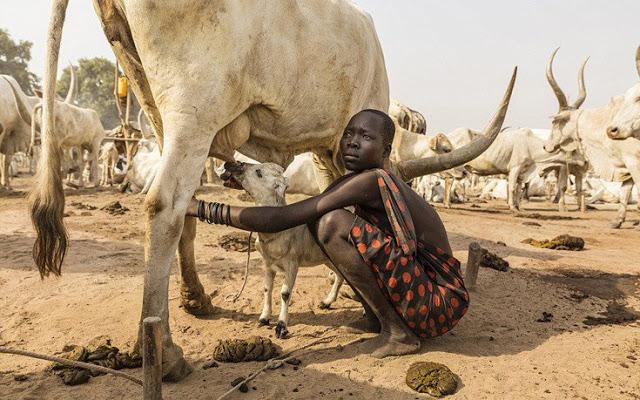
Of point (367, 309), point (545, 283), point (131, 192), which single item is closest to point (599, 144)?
point (545, 283)

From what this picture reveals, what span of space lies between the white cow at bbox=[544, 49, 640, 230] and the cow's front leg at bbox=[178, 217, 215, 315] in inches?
272

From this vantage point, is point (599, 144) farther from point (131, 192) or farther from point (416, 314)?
point (131, 192)

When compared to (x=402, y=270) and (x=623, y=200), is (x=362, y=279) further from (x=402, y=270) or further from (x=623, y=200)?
(x=623, y=200)

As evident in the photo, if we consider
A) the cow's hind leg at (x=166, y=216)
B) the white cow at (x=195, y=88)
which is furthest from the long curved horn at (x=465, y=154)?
the cow's hind leg at (x=166, y=216)

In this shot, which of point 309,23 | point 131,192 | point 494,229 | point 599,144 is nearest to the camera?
point 309,23

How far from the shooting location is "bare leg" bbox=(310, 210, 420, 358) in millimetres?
2373

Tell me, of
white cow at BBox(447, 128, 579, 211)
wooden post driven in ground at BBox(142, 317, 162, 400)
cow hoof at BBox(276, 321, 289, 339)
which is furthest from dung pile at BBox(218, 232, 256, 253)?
white cow at BBox(447, 128, 579, 211)

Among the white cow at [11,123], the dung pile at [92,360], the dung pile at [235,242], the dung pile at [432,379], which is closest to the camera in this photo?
the dung pile at [432,379]

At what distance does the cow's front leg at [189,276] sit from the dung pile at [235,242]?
2.25 m

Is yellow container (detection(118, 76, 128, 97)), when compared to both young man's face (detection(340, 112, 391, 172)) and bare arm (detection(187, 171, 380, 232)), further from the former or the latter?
young man's face (detection(340, 112, 391, 172))

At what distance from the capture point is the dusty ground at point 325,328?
2119 mm

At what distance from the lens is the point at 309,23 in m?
2.74

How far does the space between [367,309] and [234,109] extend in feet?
4.93

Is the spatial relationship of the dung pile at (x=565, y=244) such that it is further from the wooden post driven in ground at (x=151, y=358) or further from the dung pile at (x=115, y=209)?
the dung pile at (x=115, y=209)
